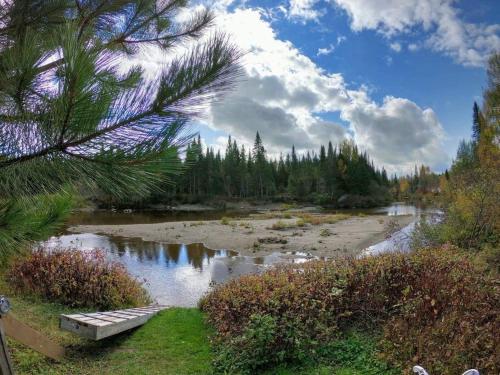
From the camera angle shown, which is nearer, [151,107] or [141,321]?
[151,107]

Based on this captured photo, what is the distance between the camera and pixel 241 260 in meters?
18.6

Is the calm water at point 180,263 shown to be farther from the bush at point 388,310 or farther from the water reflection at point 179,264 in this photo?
the bush at point 388,310

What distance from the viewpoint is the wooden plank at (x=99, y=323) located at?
6.00 m

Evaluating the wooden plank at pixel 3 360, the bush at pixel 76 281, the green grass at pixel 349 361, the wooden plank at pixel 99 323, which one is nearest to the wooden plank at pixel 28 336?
the wooden plank at pixel 99 323

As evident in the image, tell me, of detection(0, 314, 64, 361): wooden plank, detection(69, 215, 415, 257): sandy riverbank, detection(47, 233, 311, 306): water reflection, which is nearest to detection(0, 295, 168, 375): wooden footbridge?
detection(0, 314, 64, 361): wooden plank

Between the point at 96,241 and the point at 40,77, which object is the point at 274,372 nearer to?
the point at 40,77

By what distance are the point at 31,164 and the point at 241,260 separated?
16862 millimetres

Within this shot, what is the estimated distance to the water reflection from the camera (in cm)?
1311

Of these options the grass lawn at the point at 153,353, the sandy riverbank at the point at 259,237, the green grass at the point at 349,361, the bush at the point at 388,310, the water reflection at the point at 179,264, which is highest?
the bush at the point at 388,310

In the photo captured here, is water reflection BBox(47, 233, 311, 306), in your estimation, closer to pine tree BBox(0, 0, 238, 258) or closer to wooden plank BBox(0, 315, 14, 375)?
wooden plank BBox(0, 315, 14, 375)

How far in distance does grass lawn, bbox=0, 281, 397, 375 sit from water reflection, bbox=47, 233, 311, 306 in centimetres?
368

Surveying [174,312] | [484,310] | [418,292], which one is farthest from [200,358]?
[484,310]

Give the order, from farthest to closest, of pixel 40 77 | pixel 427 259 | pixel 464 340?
pixel 427 259 < pixel 464 340 < pixel 40 77

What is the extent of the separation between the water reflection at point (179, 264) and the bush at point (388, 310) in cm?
441
